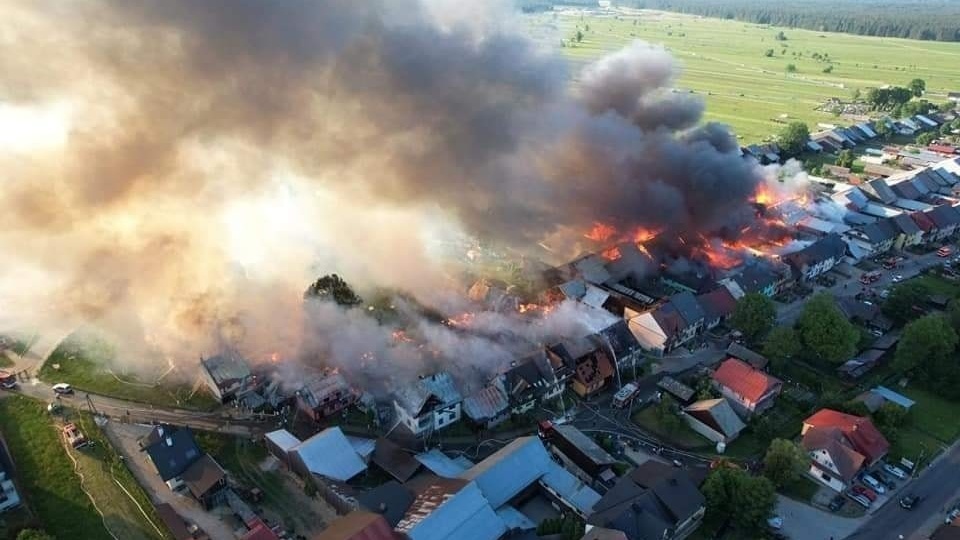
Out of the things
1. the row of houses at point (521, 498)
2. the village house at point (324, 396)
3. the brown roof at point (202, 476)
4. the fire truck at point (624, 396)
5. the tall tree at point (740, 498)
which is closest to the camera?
the row of houses at point (521, 498)

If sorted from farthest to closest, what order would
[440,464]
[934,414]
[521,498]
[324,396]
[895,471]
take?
[934,414] < [324,396] < [895,471] < [440,464] < [521,498]

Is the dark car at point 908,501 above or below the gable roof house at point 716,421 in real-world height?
below

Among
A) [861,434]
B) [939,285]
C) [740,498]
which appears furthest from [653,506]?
[939,285]

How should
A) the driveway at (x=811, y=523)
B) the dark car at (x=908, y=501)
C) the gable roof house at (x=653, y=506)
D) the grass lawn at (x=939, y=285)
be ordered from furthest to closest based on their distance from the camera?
the grass lawn at (x=939, y=285), the dark car at (x=908, y=501), the driveway at (x=811, y=523), the gable roof house at (x=653, y=506)

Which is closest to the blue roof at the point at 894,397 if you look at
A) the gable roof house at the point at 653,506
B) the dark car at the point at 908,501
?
the dark car at the point at 908,501

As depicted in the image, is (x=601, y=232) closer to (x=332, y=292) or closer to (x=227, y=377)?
(x=332, y=292)

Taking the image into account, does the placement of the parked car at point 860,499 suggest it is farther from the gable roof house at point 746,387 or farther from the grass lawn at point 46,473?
the grass lawn at point 46,473

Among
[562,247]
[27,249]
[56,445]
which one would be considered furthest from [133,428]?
[562,247]
